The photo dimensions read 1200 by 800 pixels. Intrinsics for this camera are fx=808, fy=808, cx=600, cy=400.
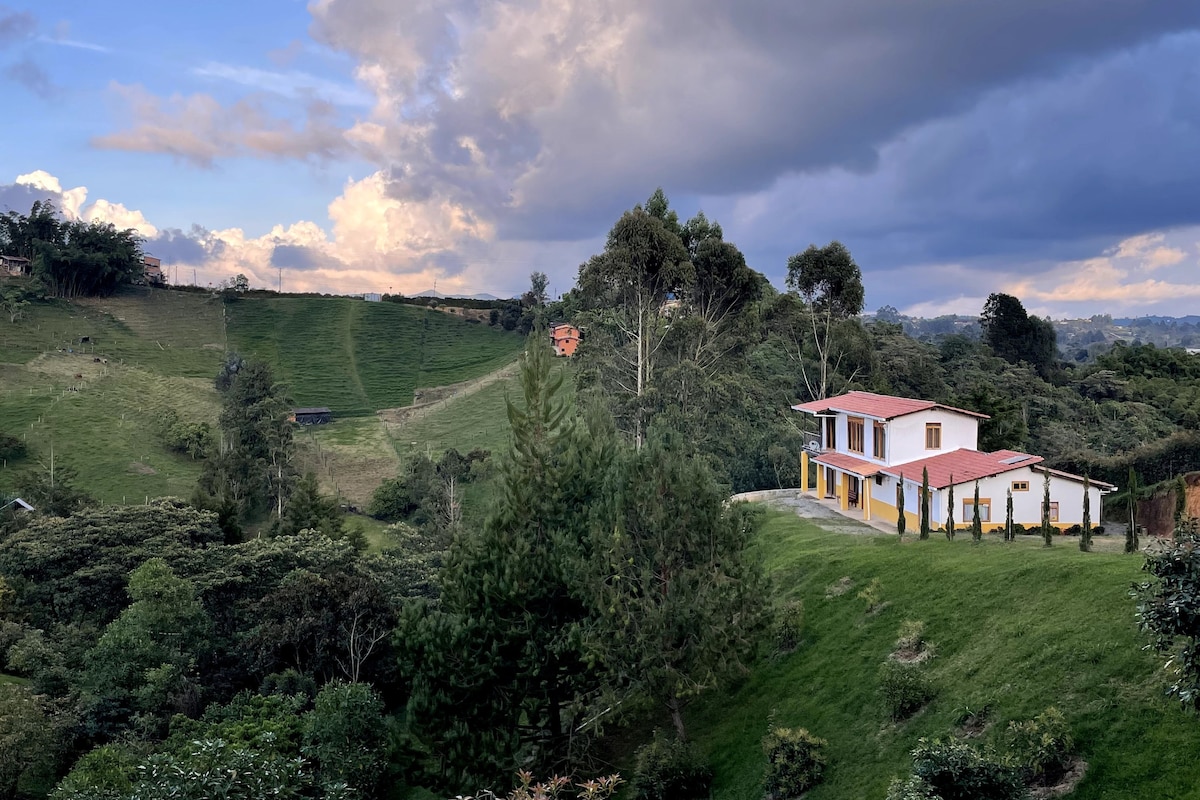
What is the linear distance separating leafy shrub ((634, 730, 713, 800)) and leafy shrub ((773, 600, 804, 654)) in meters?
4.26

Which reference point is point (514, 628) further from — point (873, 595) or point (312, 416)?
point (312, 416)

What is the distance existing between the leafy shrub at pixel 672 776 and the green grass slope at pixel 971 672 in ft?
1.41

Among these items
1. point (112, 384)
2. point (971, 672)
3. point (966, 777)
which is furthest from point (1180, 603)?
point (112, 384)

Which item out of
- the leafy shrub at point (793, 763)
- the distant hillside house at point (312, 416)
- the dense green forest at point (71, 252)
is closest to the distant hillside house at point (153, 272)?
the dense green forest at point (71, 252)

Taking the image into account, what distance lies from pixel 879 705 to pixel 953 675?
1.54 m

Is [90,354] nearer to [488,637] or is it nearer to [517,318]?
[517,318]

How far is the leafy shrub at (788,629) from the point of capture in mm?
20000

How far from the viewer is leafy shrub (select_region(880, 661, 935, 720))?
1486 centimetres

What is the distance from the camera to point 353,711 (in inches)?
742

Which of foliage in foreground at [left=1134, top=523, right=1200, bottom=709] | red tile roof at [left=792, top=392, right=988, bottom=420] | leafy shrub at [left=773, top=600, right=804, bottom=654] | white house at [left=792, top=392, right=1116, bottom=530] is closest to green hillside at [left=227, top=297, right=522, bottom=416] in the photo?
red tile roof at [left=792, top=392, right=988, bottom=420]

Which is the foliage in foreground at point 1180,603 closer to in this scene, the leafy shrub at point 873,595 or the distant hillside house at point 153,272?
the leafy shrub at point 873,595

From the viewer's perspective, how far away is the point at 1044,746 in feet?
38.0

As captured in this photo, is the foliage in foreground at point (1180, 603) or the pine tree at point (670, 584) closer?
the foliage in foreground at point (1180, 603)

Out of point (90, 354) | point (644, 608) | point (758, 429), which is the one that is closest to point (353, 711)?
point (644, 608)
